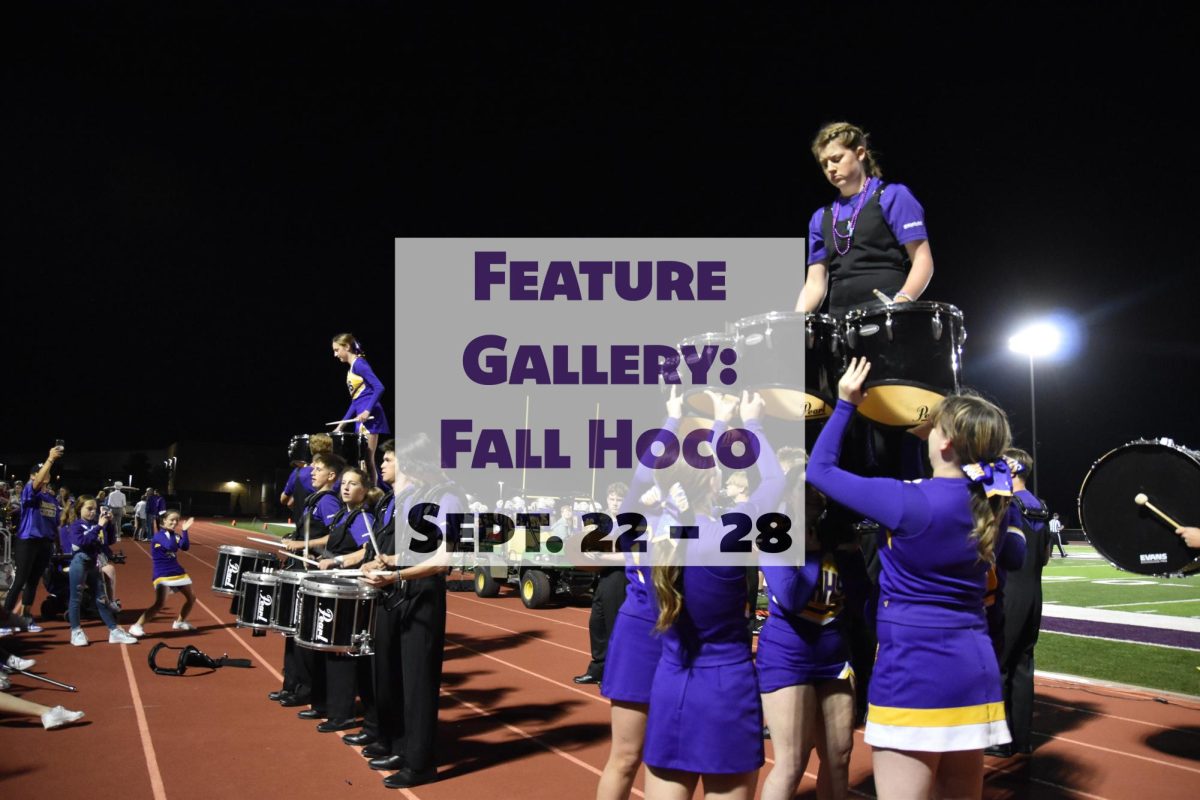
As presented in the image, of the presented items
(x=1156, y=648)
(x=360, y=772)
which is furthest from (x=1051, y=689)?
(x=360, y=772)

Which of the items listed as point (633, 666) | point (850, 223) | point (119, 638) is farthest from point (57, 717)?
point (850, 223)

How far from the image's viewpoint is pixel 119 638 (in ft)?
33.3

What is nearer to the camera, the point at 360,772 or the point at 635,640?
the point at 635,640

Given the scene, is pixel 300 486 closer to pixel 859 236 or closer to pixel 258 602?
pixel 258 602

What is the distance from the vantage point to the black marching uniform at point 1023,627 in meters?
5.51

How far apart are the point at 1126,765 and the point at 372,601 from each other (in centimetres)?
530

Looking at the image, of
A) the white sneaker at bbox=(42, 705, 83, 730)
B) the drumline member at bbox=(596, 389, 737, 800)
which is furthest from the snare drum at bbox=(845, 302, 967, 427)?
the white sneaker at bbox=(42, 705, 83, 730)

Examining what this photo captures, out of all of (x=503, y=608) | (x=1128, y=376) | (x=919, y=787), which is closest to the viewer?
(x=919, y=787)

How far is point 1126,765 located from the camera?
19.1ft

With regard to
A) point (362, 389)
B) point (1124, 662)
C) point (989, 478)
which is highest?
point (362, 389)

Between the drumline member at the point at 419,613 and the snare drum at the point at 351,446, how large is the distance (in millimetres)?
2316

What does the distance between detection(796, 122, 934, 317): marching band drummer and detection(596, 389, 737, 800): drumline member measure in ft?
2.13

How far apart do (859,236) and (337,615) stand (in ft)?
12.5

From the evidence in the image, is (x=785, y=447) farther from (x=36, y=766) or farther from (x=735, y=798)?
(x=36, y=766)
